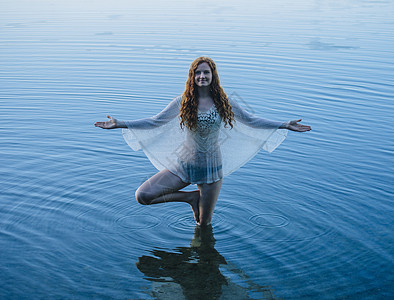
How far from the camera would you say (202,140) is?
262 inches

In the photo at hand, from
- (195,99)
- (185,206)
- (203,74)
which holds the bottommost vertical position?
(185,206)

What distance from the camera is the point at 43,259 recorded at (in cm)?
615

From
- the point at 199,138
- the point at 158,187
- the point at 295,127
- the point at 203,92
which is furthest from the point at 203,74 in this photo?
the point at 158,187

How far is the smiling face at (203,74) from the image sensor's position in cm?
639

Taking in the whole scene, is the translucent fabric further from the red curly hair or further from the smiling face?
the smiling face

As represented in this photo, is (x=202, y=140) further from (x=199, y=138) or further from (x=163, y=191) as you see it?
(x=163, y=191)

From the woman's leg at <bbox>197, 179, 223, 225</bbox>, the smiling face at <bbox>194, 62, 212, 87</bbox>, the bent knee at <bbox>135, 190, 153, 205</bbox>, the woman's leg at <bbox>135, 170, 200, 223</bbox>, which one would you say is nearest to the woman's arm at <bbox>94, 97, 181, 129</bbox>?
the smiling face at <bbox>194, 62, 212, 87</bbox>

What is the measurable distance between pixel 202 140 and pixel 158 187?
78 centimetres

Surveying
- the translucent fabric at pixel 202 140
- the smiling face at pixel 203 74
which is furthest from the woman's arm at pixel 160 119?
the smiling face at pixel 203 74

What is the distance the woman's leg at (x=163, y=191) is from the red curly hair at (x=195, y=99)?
0.71 meters

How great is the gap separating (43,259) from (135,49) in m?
14.8

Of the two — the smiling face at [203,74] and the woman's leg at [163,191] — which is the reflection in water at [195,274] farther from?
the smiling face at [203,74]

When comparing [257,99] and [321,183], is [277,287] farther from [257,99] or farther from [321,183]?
[257,99]

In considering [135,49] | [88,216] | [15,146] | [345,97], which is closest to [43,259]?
[88,216]
